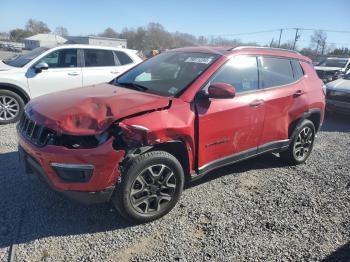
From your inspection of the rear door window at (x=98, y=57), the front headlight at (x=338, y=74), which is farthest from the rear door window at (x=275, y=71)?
the front headlight at (x=338, y=74)

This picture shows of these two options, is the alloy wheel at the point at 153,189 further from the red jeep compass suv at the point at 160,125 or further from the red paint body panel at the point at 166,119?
the red paint body panel at the point at 166,119

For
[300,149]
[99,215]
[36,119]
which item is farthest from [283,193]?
[36,119]

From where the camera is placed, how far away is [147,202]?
325 cm

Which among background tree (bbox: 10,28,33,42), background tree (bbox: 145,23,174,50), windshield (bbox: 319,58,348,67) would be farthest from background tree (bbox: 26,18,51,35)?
windshield (bbox: 319,58,348,67)

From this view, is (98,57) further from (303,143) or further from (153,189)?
(153,189)

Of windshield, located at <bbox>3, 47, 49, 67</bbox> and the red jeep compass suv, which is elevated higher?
windshield, located at <bbox>3, 47, 49, 67</bbox>

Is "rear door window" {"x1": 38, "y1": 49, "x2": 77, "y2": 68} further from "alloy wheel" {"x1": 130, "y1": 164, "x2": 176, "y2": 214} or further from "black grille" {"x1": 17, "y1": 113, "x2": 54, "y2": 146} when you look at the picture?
"alloy wheel" {"x1": 130, "y1": 164, "x2": 176, "y2": 214}

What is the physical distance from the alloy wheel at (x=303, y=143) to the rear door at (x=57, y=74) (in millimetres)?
4821

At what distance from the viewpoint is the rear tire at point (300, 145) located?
492 centimetres

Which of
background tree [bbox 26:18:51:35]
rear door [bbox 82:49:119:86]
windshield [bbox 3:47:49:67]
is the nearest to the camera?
windshield [bbox 3:47:49:67]

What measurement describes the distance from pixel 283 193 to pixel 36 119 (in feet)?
10.3

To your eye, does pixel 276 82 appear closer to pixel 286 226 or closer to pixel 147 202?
pixel 286 226

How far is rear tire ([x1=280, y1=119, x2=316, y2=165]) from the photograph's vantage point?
16.1 feet

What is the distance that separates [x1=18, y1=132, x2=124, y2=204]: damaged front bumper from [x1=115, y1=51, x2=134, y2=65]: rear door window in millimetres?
5147
